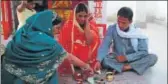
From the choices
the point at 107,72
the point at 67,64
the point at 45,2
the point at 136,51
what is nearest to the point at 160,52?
the point at 136,51

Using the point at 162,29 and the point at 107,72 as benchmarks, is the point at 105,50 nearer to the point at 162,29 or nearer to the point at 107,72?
the point at 107,72

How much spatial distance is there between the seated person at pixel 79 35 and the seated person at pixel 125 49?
14 centimetres

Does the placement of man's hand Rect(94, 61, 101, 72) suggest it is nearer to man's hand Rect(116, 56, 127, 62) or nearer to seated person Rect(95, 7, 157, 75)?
seated person Rect(95, 7, 157, 75)

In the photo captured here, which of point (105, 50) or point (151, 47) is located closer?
point (105, 50)

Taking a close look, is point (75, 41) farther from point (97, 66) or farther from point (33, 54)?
point (33, 54)

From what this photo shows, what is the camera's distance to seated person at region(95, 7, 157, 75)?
277 centimetres

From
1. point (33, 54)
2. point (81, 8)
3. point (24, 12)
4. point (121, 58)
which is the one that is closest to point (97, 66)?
point (121, 58)

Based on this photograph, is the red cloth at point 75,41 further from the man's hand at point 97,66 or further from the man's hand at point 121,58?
the man's hand at point 121,58

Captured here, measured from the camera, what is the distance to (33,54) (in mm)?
1962

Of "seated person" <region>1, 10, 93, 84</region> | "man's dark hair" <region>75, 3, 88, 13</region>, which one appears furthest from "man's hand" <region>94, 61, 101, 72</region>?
"seated person" <region>1, 10, 93, 84</region>

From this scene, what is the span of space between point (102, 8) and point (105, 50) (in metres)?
0.98

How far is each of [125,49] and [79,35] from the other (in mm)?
453

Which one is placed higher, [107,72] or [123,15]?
[123,15]

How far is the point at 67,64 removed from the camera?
2693 mm
